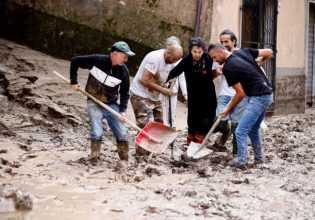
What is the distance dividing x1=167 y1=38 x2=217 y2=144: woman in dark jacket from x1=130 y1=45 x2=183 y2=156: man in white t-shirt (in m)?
0.14

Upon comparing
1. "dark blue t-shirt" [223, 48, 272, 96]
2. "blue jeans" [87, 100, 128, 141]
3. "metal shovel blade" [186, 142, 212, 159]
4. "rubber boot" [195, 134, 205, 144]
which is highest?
"dark blue t-shirt" [223, 48, 272, 96]

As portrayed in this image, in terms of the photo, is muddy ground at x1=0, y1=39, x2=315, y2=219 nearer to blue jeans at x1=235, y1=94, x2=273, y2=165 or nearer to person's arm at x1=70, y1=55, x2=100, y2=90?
blue jeans at x1=235, y1=94, x2=273, y2=165

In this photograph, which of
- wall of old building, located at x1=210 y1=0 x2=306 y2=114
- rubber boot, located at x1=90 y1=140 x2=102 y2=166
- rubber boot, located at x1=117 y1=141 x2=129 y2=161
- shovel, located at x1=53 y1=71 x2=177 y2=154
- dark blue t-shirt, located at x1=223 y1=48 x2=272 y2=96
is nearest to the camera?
dark blue t-shirt, located at x1=223 y1=48 x2=272 y2=96

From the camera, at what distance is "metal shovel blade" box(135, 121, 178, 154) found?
23.7ft

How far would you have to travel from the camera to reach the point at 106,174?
6551 millimetres

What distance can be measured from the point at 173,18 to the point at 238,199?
6647 mm

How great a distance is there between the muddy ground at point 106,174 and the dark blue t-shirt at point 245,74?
0.99 meters

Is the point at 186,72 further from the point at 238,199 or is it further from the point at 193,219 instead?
the point at 193,219

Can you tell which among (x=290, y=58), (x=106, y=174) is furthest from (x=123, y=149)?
(x=290, y=58)

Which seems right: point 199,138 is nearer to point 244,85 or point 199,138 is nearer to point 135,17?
point 244,85

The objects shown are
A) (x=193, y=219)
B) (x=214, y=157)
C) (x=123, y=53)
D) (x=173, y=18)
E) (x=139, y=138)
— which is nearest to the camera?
(x=193, y=219)

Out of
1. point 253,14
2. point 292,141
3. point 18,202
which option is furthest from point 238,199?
point 253,14

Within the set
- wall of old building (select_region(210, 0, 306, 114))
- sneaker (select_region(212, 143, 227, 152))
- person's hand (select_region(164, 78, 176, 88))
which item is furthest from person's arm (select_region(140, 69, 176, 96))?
wall of old building (select_region(210, 0, 306, 114))

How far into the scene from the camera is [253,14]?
503 inches
